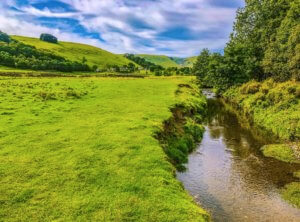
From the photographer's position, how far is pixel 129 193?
1562 centimetres

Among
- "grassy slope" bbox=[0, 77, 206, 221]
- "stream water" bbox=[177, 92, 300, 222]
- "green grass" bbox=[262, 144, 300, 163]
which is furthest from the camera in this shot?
"green grass" bbox=[262, 144, 300, 163]

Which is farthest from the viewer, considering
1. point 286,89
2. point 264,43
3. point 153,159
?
point 264,43

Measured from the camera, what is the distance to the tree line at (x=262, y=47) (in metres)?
55.8

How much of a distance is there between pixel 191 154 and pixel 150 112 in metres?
7.76

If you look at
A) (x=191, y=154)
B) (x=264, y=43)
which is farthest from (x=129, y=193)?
(x=264, y=43)

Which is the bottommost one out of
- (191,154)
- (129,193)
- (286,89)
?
(191,154)

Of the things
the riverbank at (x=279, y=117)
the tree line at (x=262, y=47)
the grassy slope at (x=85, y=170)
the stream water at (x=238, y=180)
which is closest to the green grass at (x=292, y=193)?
the riverbank at (x=279, y=117)

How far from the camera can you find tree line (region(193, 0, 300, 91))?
5582 cm

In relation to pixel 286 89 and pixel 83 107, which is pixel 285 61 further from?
pixel 83 107

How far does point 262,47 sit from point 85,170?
65.5 m

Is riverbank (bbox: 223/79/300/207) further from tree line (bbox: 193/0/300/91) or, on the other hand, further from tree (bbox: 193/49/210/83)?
tree (bbox: 193/49/210/83)

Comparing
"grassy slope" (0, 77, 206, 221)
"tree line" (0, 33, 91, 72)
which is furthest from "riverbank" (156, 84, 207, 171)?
"tree line" (0, 33, 91, 72)

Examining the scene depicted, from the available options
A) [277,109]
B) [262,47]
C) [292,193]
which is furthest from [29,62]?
[292,193]

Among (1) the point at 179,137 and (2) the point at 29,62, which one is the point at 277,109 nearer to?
(1) the point at 179,137
